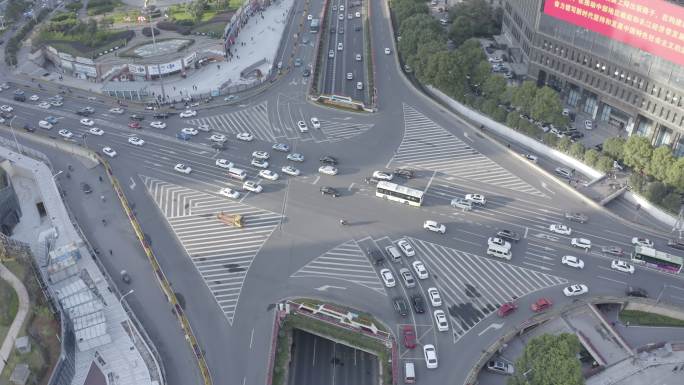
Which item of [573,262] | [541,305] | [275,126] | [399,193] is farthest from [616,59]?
[275,126]

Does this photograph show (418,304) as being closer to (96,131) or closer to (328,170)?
(328,170)

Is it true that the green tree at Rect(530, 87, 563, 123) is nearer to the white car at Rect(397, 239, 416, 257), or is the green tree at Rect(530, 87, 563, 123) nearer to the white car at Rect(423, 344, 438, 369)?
the white car at Rect(397, 239, 416, 257)

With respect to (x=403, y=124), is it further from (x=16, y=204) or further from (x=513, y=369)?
(x=16, y=204)

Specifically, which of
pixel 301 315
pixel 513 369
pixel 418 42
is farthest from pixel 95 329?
pixel 418 42

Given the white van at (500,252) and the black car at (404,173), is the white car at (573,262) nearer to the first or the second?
the white van at (500,252)

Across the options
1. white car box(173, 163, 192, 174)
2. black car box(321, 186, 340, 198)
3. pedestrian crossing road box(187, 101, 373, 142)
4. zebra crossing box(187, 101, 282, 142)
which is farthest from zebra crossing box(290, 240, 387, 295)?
zebra crossing box(187, 101, 282, 142)
